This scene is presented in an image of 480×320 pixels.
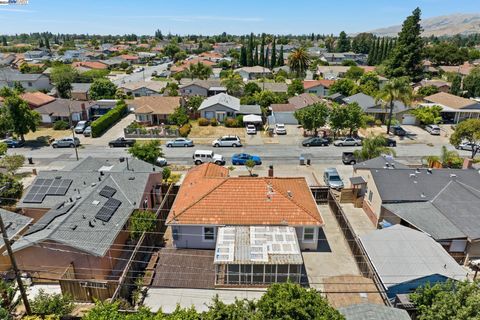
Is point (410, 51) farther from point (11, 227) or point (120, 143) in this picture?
point (11, 227)

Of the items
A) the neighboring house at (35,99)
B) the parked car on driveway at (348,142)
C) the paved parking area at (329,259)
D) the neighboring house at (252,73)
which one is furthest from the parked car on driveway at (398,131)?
the neighboring house at (35,99)

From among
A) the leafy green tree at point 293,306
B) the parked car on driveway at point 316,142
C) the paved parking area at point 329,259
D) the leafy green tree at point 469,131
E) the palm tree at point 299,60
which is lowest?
the paved parking area at point 329,259

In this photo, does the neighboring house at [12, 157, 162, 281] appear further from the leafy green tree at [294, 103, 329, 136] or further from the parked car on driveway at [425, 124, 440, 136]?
the parked car on driveway at [425, 124, 440, 136]

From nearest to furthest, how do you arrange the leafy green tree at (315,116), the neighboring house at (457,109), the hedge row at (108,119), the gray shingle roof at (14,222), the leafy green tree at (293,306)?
1. the leafy green tree at (293,306)
2. the gray shingle roof at (14,222)
3. the leafy green tree at (315,116)
4. the hedge row at (108,119)
5. the neighboring house at (457,109)

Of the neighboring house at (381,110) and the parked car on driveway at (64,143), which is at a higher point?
the neighboring house at (381,110)

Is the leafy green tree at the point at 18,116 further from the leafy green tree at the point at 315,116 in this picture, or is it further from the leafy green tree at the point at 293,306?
the leafy green tree at the point at 293,306

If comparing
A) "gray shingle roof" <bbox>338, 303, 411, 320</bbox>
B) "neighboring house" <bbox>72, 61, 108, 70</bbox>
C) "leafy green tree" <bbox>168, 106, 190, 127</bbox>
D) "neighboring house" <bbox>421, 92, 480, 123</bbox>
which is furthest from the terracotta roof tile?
"neighboring house" <bbox>72, 61, 108, 70</bbox>

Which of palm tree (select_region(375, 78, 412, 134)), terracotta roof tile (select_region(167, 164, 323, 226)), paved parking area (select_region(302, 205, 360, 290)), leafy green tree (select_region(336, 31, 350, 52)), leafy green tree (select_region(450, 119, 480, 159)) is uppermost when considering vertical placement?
leafy green tree (select_region(336, 31, 350, 52))
